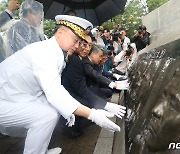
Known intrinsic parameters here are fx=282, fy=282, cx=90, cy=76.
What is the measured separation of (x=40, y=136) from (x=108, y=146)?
0.89 m

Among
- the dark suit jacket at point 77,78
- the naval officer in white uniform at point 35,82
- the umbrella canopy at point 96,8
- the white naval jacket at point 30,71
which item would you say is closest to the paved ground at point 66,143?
the dark suit jacket at point 77,78

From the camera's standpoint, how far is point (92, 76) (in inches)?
177

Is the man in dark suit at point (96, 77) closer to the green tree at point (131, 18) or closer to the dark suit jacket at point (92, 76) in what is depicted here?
the dark suit jacket at point (92, 76)

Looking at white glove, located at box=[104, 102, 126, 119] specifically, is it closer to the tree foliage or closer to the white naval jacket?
the white naval jacket

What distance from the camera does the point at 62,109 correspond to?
2.39m

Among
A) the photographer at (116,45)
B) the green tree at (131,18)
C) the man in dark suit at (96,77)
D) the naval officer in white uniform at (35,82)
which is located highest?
the naval officer in white uniform at (35,82)

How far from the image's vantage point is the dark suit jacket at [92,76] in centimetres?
425

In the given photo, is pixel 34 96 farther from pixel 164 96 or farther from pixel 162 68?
pixel 164 96

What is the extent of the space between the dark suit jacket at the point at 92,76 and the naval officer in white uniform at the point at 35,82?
56.7 inches

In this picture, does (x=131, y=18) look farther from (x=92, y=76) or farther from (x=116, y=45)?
(x=92, y=76)

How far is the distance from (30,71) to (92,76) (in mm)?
1932

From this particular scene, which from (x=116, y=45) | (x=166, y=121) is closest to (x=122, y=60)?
(x=116, y=45)

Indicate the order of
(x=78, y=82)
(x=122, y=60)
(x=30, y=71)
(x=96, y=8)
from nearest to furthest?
(x=30, y=71), (x=78, y=82), (x=96, y=8), (x=122, y=60)

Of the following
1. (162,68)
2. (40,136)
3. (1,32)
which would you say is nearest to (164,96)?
(162,68)
